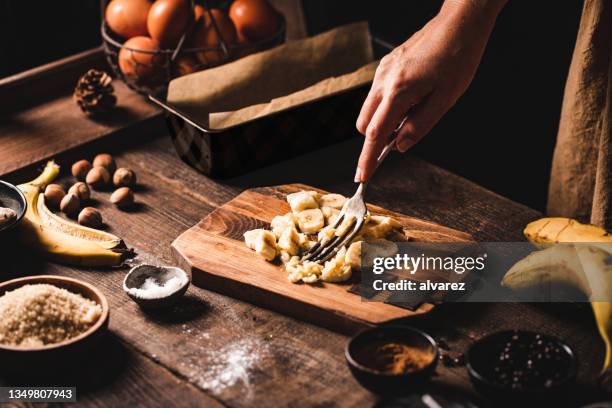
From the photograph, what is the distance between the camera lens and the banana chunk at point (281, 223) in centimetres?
156

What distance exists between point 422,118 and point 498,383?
54 centimetres

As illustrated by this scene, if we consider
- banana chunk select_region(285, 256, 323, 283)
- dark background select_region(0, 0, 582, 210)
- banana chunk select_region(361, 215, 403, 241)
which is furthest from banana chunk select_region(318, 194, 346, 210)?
dark background select_region(0, 0, 582, 210)

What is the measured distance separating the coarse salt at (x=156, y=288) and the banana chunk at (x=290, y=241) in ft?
0.62

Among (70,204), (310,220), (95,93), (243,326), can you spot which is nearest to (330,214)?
(310,220)

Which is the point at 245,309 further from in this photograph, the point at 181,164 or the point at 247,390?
the point at 181,164

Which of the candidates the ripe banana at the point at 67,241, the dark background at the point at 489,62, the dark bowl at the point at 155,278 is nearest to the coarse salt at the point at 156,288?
the dark bowl at the point at 155,278

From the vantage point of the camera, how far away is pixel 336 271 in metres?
1.42

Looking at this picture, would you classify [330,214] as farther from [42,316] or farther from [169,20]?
[169,20]

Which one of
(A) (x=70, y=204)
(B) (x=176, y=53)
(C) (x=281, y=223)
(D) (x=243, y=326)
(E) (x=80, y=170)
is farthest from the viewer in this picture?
(B) (x=176, y=53)

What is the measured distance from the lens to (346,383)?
1.24m

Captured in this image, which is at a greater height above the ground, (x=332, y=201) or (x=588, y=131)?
(x=588, y=131)

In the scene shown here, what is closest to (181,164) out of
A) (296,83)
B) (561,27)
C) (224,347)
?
(296,83)

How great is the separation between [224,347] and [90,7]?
1.52 meters

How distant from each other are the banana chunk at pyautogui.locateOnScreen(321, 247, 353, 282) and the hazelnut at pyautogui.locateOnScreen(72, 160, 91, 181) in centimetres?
70
